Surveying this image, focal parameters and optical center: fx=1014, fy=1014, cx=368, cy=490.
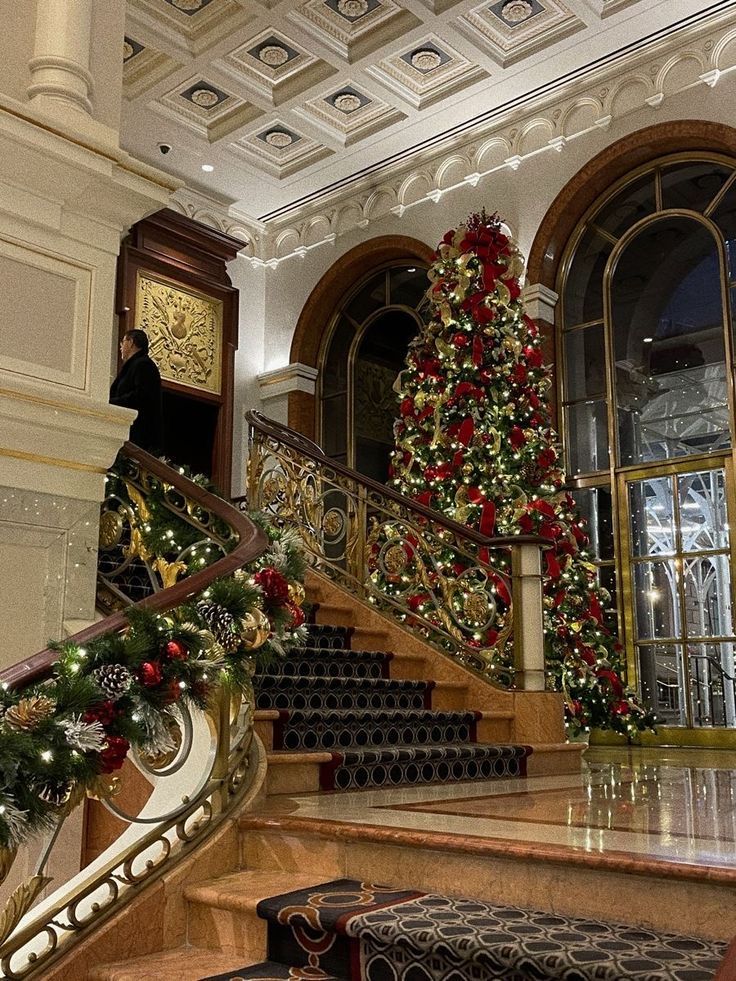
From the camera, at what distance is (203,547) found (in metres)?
5.12

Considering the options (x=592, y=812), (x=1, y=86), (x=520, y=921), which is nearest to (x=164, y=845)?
(x=520, y=921)

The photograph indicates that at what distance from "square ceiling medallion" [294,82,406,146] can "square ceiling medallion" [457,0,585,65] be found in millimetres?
1344

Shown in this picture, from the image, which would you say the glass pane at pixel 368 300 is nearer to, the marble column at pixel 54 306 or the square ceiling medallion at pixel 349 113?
the square ceiling medallion at pixel 349 113

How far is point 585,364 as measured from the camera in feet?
31.7

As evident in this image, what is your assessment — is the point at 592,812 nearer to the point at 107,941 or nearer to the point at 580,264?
the point at 107,941

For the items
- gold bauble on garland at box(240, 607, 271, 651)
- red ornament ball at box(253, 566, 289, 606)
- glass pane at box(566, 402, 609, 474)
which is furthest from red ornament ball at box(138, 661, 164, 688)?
glass pane at box(566, 402, 609, 474)

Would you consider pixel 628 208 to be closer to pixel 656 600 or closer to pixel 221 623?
pixel 656 600

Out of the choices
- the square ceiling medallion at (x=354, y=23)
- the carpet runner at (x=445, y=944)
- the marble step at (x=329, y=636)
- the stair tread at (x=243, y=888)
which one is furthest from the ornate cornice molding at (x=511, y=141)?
the carpet runner at (x=445, y=944)

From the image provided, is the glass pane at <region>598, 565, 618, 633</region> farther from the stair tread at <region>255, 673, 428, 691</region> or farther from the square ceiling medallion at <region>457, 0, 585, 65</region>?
the square ceiling medallion at <region>457, 0, 585, 65</region>

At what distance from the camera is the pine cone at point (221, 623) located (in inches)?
127

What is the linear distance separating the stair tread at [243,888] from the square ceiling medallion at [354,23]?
7.74 metres

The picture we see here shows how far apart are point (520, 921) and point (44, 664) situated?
1.43 m

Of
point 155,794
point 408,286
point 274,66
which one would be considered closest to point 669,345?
point 408,286

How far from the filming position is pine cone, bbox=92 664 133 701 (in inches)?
108
